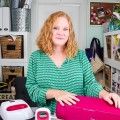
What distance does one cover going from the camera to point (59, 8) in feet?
13.6

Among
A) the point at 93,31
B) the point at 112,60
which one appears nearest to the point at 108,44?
the point at 112,60

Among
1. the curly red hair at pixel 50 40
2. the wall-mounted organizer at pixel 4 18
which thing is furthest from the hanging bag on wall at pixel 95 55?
the curly red hair at pixel 50 40

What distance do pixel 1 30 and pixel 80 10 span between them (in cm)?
129

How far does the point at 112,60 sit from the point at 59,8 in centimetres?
125

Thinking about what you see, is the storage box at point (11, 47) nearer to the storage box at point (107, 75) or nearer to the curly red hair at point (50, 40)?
the storage box at point (107, 75)

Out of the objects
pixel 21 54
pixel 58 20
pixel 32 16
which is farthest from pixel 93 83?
pixel 32 16

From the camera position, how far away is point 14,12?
145 inches

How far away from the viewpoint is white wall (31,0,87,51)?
413cm

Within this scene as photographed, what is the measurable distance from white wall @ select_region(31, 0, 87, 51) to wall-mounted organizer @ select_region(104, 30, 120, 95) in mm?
507

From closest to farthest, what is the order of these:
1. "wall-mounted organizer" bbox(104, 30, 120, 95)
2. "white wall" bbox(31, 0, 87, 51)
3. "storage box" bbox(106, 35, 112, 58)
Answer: "wall-mounted organizer" bbox(104, 30, 120, 95) < "storage box" bbox(106, 35, 112, 58) < "white wall" bbox(31, 0, 87, 51)

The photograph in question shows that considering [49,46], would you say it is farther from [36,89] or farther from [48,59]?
[36,89]

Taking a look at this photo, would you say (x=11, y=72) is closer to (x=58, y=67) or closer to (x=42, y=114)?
(x=58, y=67)

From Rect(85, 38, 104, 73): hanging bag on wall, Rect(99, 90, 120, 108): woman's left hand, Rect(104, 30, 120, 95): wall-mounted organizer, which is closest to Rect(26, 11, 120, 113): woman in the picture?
Rect(99, 90, 120, 108): woman's left hand

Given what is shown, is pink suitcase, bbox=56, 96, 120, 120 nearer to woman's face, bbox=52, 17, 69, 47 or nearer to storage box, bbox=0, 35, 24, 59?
woman's face, bbox=52, 17, 69, 47
